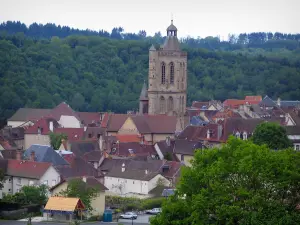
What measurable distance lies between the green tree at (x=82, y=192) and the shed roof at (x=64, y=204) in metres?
0.75

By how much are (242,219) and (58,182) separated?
25.3 metres

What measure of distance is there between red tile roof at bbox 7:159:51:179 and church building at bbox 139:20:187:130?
43560mm

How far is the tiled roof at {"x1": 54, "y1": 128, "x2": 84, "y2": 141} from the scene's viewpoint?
91625 millimetres

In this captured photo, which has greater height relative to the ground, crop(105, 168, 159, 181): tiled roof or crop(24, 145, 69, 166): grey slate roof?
crop(24, 145, 69, 166): grey slate roof

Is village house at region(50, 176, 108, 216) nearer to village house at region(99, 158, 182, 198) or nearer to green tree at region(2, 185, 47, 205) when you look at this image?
green tree at region(2, 185, 47, 205)

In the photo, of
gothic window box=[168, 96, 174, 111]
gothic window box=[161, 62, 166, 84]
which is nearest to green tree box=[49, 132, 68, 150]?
gothic window box=[168, 96, 174, 111]

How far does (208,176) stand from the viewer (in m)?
45.0

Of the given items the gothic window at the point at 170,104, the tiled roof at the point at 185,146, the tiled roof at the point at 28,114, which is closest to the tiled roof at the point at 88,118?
the tiled roof at the point at 28,114

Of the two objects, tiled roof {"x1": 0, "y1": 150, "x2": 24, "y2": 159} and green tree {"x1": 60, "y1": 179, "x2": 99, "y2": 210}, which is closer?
green tree {"x1": 60, "y1": 179, "x2": 99, "y2": 210}

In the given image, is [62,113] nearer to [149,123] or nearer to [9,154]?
[149,123]

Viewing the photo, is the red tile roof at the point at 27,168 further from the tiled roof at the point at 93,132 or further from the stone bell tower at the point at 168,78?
the stone bell tower at the point at 168,78

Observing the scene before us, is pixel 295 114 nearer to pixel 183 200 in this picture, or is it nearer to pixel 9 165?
pixel 9 165

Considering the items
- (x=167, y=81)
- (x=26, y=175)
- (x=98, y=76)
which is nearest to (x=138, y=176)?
(x=26, y=175)

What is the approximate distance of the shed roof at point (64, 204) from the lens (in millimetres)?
57906
